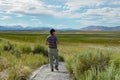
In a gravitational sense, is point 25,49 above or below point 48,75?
above

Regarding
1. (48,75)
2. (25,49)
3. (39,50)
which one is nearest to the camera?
(48,75)

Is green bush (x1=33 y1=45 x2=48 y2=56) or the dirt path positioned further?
green bush (x1=33 y1=45 x2=48 y2=56)

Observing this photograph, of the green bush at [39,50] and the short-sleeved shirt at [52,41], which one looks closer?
the short-sleeved shirt at [52,41]

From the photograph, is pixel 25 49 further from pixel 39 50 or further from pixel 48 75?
pixel 48 75

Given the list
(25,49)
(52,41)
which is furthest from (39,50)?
(52,41)

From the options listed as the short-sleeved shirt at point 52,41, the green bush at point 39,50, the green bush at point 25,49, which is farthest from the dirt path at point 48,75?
the green bush at point 25,49

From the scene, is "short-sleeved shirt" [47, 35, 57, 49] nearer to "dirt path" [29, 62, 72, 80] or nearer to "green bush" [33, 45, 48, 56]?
"dirt path" [29, 62, 72, 80]

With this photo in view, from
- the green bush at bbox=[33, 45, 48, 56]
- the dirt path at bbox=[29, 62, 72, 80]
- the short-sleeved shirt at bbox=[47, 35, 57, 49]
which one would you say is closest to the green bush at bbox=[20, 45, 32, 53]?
the green bush at bbox=[33, 45, 48, 56]

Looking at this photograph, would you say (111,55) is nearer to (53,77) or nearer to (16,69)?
(53,77)

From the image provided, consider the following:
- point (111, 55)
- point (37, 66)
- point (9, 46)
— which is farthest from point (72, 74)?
point (9, 46)

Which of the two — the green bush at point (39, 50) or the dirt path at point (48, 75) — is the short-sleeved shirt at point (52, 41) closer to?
the dirt path at point (48, 75)

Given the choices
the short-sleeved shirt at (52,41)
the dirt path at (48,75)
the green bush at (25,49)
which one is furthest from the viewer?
the green bush at (25,49)

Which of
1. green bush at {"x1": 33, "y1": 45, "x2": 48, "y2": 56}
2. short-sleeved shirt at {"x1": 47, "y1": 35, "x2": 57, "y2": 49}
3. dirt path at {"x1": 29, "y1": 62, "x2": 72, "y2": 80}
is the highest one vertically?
short-sleeved shirt at {"x1": 47, "y1": 35, "x2": 57, "y2": 49}

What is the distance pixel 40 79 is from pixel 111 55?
288 centimetres
